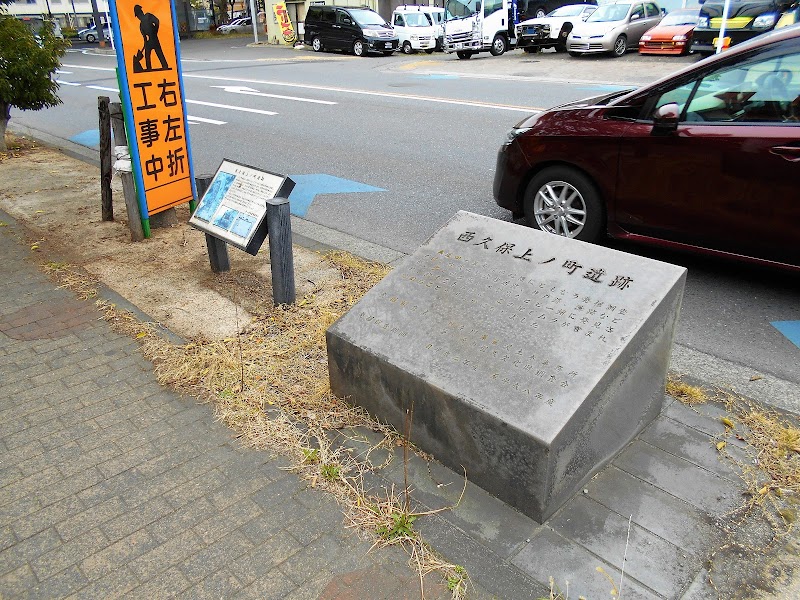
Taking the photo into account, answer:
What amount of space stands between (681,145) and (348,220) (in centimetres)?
330

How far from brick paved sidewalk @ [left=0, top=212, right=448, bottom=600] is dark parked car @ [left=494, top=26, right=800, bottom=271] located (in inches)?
130

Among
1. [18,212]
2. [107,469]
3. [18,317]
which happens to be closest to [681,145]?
[107,469]

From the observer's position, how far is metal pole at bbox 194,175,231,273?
5016mm

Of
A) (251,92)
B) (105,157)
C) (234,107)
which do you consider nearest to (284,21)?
(251,92)

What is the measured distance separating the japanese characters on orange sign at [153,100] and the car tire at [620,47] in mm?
18429

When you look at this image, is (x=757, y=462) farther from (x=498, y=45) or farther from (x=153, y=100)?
(x=498, y=45)

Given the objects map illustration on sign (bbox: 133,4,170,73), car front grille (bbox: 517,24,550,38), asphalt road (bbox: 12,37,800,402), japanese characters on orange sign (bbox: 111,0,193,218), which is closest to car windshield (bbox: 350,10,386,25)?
asphalt road (bbox: 12,37,800,402)

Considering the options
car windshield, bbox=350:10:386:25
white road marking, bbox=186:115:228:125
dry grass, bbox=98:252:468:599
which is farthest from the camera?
car windshield, bbox=350:10:386:25

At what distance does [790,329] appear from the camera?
4164mm

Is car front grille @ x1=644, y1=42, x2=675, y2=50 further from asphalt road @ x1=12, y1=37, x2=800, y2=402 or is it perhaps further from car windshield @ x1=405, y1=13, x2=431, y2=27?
car windshield @ x1=405, y1=13, x2=431, y2=27

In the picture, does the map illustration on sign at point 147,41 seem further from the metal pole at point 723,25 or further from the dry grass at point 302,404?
the metal pole at point 723,25

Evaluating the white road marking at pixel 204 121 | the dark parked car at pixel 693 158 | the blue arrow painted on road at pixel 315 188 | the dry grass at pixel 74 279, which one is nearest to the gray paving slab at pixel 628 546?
the dark parked car at pixel 693 158

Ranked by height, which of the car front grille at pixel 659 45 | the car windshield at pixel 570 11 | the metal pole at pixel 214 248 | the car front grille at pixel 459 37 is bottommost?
the metal pole at pixel 214 248

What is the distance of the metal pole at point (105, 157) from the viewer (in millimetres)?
5965
